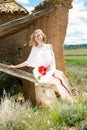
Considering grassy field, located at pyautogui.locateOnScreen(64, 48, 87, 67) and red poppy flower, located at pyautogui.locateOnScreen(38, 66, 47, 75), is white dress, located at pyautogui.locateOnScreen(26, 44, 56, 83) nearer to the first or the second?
red poppy flower, located at pyautogui.locateOnScreen(38, 66, 47, 75)

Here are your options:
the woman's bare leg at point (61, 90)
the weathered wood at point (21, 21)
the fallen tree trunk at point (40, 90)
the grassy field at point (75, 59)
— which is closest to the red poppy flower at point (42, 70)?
the fallen tree trunk at point (40, 90)

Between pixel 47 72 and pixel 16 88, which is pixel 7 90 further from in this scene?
pixel 47 72

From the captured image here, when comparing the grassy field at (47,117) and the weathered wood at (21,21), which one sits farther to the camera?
the weathered wood at (21,21)

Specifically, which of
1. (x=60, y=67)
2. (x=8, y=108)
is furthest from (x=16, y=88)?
(x=8, y=108)

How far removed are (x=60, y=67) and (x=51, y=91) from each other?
2.03 metres

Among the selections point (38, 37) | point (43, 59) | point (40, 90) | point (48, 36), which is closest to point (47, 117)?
point (43, 59)

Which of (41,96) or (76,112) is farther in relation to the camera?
(41,96)

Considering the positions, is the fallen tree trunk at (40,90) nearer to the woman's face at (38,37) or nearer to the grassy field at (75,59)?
the woman's face at (38,37)

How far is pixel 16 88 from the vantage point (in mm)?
15516

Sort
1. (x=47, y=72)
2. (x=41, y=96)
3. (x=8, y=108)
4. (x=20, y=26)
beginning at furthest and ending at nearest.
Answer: (x=20, y=26)
(x=41, y=96)
(x=47, y=72)
(x=8, y=108)

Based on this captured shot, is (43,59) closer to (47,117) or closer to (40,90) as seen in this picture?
(40,90)

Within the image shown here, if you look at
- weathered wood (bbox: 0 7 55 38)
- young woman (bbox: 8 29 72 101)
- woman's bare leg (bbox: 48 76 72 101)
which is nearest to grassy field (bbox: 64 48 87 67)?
weathered wood (bbox: 0 7 55 38)

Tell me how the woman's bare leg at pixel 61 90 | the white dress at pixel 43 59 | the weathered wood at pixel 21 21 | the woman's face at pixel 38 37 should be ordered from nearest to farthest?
the woman's face at pixel 38 37
the white dress at pixel 43 59
the woman's bare leg at pixel 61 90
the weathered wood at pixel 21 21

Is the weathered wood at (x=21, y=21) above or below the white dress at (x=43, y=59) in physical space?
above
